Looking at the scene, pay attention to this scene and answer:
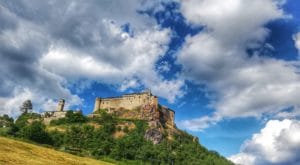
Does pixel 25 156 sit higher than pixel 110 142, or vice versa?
pixel 110 142

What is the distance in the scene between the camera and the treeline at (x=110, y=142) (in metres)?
127

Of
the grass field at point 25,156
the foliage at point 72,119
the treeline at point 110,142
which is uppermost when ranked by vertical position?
the foliage at point 72,119

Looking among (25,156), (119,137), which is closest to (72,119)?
(119,137)

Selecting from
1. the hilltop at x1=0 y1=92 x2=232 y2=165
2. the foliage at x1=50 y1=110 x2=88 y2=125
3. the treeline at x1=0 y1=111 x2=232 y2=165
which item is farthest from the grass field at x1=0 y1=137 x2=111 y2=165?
the foliage at x1=50 y1=110 x2=88 y2=125

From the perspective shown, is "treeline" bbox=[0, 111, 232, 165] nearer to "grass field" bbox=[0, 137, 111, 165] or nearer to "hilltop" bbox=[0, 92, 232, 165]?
"hilltop" bbox=[0, 92, 232, 165]

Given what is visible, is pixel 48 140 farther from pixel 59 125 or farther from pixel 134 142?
pixel 59 125

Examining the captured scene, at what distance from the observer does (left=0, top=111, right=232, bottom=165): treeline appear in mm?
127250

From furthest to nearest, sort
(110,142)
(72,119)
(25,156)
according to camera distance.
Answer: (72,119)
(110,142)
(25,156)

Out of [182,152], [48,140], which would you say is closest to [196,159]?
[182,152]

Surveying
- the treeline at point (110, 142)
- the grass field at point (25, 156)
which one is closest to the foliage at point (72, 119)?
the treeline at point (110, 142)

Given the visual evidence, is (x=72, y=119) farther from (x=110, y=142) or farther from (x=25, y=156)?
(x=25, y=156)

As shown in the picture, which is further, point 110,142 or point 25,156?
point 110,142

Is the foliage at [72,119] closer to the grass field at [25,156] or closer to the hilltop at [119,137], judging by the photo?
the hilltop at [119,137]

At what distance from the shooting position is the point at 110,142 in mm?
145375
